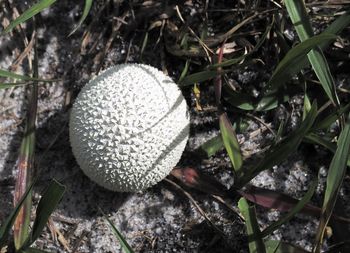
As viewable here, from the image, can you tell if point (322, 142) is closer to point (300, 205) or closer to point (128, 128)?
point (300, 205)

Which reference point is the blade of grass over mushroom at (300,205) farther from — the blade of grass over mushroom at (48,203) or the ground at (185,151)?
the blade of grass over mushroom at (48,203)

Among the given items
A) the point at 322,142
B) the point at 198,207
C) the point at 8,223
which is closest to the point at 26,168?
the point at 8,223

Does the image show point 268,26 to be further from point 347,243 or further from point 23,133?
point 23,133

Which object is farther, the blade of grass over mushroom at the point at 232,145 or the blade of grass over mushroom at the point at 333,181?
the blade of grass over mushroom at the point at 232,145

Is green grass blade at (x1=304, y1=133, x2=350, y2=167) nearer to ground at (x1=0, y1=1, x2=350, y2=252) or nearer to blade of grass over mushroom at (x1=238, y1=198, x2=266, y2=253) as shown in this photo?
ground at (x1=0, y1=1, x2=350, y2=252)

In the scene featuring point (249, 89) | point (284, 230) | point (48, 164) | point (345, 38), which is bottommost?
point (284, 230)

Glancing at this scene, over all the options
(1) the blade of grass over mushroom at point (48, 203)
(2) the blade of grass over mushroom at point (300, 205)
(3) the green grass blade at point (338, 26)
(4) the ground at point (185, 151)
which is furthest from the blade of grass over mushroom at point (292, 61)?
(1) the blade of grass over mushroom at point (48, 203)

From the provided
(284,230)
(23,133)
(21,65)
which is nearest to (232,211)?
(284,230)
